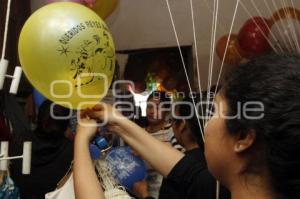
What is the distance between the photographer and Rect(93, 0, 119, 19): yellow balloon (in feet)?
9.05

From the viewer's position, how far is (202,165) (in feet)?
4.13

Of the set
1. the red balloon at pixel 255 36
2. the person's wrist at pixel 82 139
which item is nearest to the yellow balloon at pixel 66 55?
the person's wrist at pixel 82 139

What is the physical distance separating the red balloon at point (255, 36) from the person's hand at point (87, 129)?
6.75 ft

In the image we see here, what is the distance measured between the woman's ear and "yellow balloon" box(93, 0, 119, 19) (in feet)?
7.03

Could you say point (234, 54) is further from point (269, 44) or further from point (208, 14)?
point (208, 14)

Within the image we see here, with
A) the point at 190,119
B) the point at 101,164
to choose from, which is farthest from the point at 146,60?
the point at 101,164

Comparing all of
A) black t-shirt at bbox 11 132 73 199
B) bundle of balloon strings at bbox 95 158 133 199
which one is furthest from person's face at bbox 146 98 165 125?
bundle of balloon strings at bbox 95 158 133 199

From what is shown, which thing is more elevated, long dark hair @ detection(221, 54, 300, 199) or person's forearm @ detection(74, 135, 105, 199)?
long dark hair @ detection(221, 54, 300, 199)

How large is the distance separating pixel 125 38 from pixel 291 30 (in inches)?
67.7

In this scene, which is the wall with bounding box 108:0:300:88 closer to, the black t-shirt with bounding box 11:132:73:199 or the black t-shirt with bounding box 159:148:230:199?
the black t-shirt with bounding box 11:132:73:199

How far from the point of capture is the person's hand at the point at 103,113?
3.77 feet

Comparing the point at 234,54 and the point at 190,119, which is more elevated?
the point at 234,54

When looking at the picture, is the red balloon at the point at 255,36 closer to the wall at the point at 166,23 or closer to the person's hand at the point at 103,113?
the wall at the point at 166,23

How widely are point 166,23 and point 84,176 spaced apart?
3.08 meters
